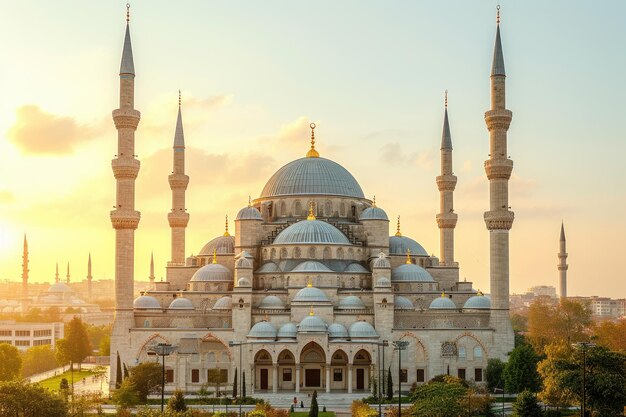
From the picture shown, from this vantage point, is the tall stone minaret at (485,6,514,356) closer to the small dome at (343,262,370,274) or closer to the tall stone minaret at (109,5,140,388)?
the small dome at (343,262,370,274)

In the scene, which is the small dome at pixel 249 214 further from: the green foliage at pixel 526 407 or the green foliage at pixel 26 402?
the green foliage at pixel 26 402

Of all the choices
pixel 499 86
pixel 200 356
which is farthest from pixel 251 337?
pixel 499 86

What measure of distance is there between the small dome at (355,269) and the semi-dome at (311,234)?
1.24m

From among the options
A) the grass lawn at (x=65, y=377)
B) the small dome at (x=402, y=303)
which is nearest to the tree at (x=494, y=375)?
the small dome at (x=402, y=303)

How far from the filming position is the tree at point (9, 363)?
44125 mm

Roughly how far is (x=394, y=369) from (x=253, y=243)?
34.3ft

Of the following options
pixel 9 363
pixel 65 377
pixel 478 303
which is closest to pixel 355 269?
Result: pixel 478 303

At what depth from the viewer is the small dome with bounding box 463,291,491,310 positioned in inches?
1713

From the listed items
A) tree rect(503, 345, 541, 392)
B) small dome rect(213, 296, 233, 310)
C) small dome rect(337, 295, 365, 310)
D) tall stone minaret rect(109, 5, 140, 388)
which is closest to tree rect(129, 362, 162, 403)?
tall stone minaret rect(109, 5, 140, 388)

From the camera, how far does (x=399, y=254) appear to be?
4947cm

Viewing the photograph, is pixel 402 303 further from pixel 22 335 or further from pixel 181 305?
pixel 22 335

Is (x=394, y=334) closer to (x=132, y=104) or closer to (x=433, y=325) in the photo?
(x=433, y=325)

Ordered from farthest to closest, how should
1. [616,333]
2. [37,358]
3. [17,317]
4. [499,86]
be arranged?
1. [17,317]
2. [37,358]
3. [616,333]
4. [499,86]

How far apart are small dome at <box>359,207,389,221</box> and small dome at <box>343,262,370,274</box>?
3.27 metres
